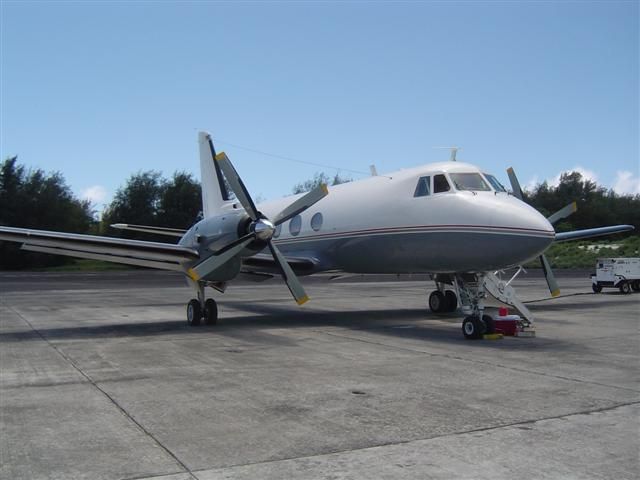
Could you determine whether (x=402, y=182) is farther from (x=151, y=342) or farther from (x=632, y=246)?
(x=632, y=246)

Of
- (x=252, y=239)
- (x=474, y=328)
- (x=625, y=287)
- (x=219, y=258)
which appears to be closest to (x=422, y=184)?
(x=474, y=328)

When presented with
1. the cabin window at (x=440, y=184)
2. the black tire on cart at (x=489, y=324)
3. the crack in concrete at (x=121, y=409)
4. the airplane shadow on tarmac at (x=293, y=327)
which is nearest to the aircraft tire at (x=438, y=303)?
the airplane shadow on tarmac at (x=293, y=327)

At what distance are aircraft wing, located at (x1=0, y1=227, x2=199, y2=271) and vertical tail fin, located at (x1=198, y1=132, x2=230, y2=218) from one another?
4099mm

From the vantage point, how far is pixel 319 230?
1653cm

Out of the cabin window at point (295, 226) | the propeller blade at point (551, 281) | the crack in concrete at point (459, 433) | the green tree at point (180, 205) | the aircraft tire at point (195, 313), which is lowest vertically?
the crack in concrete at point (459, 433)

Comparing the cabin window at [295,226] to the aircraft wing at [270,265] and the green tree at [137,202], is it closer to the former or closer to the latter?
the aircraft wing at [270,265]

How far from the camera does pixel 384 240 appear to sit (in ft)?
47.2

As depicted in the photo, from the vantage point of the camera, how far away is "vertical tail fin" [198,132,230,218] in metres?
18.2

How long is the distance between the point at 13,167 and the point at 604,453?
2779 inches

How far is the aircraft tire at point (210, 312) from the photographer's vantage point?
14.5 m

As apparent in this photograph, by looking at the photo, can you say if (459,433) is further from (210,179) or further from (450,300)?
(210,179)

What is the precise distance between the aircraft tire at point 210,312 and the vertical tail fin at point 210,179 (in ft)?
14.5

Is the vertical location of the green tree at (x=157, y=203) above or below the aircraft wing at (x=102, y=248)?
above

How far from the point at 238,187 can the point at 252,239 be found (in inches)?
51.2
